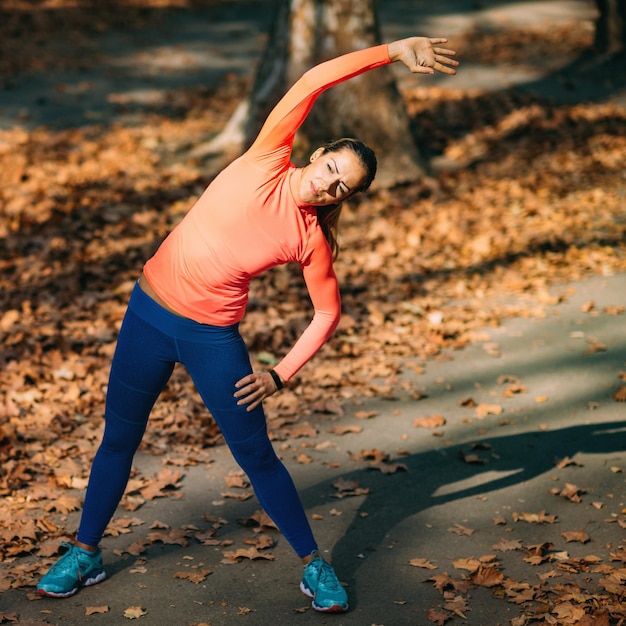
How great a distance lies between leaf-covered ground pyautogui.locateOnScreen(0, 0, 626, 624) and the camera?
580cm

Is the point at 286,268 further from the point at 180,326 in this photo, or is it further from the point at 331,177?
the point at 331,177

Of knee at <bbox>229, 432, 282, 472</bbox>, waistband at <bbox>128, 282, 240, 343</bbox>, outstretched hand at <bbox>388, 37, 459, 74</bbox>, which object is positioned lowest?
knee at <bbox>229, 432, 282, 472</bbox>

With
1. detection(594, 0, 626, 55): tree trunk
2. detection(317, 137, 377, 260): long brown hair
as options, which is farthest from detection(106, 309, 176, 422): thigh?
detection(594, 0, 626, 55): tree trunk

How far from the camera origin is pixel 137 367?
3705mm

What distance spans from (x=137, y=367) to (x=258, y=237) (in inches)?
30.5

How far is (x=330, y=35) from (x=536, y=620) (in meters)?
7.82

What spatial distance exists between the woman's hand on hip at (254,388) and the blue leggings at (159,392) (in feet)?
0.15

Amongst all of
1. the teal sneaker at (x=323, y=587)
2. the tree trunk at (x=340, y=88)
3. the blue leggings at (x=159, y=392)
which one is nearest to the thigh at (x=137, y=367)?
the blue leggings at (x=159, y=392)

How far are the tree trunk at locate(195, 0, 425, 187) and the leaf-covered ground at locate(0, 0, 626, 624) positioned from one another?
2.10 feet

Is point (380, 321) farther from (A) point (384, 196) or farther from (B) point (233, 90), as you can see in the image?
(B) point (233, 90)

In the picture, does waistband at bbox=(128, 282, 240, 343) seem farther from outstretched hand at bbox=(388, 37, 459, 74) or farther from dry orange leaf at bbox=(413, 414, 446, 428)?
dry orange leaf at bbox=(413, 414, 446, 428)

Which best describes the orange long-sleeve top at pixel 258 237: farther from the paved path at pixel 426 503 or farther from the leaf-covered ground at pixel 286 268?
the leaf-covered ground at pixel 286 268

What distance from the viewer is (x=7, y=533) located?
4.49 m

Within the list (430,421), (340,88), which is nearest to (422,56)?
(430,421)
